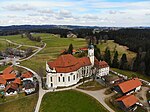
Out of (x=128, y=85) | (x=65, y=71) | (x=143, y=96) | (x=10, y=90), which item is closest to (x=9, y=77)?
(x=10, y=90)

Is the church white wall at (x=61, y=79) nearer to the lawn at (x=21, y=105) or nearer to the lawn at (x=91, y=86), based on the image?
the lawn at (x=91, y=86)

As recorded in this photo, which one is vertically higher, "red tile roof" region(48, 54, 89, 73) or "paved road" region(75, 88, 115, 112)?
"red tile roof" region(48, 54, 89, 73)

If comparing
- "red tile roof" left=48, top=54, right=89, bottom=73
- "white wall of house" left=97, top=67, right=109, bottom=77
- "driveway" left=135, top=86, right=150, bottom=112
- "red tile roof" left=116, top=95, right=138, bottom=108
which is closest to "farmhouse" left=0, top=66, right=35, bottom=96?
"red tile roof" left=48, top=54, right=89, bottom=73

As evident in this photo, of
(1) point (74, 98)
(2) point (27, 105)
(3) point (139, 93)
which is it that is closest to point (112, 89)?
(3) point (139, 93)

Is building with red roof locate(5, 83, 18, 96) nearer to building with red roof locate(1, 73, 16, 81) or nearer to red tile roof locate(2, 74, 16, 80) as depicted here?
building with red roof locate(1, 73, 16, 81)

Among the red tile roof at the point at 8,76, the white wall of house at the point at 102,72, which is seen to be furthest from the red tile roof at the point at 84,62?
the red tile roof at the point at 8,76

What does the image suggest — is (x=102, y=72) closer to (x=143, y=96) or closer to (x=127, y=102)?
(x=143, y=96)

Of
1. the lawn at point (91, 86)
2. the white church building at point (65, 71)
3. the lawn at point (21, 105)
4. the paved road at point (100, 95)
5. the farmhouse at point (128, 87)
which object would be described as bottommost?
the lawn at point (21, 105)
